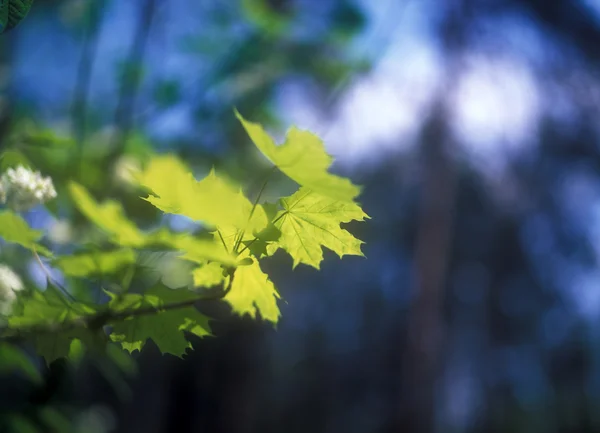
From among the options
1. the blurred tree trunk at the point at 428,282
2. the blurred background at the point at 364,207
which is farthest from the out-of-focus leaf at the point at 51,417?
the blurred tree trunk at the point at 428,282

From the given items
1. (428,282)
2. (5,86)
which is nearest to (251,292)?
(5,86)

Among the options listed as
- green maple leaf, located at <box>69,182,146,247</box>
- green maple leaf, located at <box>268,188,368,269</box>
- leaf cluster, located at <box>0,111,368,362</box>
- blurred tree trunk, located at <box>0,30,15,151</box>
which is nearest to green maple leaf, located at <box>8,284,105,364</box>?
leaf cluster, located at <box>0,111,368,362</box>

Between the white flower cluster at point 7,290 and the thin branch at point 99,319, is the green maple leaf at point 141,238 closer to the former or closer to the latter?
the thin branch at point 99,319

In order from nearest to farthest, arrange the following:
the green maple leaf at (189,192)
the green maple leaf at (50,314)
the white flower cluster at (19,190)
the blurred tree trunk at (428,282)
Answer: the green maple leaf at (189,192), the green maple leaf at (50,314), the white flower cluster at (19,190), the blurred tree trunk at (428,282)

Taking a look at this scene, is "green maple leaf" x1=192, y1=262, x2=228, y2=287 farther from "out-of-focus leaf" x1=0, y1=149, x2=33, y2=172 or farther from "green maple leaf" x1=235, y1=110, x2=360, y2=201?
"out-of-focus leaf" x1=0, y1=149, x2=33, y2=172

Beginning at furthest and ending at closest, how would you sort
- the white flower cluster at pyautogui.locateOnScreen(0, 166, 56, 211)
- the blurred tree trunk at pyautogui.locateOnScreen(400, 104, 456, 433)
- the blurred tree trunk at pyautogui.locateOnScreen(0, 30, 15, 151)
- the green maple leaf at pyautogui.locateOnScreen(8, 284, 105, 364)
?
the blurred tree trunk at pyautogui.locateOnScreen(400, 104, 456, 433) < the blurred tree trunk at pyautogui.locateOnScreen(0, 30, 15, 151) < the white flower cluster at pyautogui.locateOnScreen(0, 166, 56, 211) < the green maple leaf at pyautogui.locateOnScreen(8, 284, 105, 364)

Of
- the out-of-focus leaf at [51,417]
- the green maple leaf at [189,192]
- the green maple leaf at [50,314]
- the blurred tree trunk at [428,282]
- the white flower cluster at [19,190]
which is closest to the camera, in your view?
the green maple leaf at [189,192]
